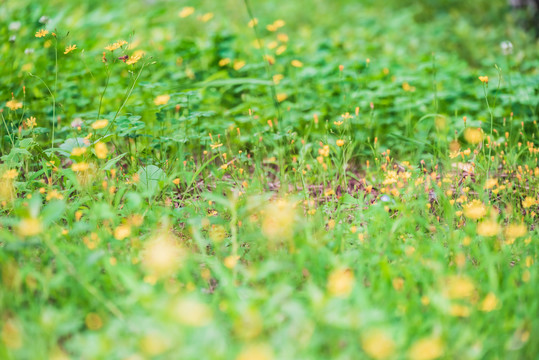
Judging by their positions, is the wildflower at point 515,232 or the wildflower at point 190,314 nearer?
the wildflower at point 190,314

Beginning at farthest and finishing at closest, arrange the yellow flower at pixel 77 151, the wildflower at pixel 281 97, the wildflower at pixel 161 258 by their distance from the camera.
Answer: the wildflower at pixel 281 97 → the yellow flower at pixel 77 151 → the wildflower at pixel 161 258

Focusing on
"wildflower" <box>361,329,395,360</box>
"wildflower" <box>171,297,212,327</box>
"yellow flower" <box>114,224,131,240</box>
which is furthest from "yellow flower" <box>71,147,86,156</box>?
"wildflower" <box>361,329,395,360</box>

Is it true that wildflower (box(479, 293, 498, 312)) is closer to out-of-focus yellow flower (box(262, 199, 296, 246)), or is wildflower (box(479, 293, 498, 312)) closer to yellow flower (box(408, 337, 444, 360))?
yellow flower (box(408, 337, 444, 360))

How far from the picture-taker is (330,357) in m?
1.11

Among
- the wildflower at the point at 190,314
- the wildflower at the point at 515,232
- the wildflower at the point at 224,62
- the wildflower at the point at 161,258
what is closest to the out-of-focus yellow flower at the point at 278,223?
the wildflower at the point at 161,258

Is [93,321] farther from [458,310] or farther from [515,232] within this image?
[515,232]

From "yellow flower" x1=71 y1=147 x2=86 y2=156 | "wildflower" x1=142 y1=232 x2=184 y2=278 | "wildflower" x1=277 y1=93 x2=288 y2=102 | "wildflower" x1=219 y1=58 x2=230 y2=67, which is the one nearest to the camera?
"wildflower" x1=142 y1=232 x2=184 y2=278

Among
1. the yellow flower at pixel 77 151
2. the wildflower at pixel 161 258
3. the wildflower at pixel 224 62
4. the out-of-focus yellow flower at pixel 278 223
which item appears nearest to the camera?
the wildflower at pixel 161 258

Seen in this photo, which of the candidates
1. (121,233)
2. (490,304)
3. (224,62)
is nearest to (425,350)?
(490,304)

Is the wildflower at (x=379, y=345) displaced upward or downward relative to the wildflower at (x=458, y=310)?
upward

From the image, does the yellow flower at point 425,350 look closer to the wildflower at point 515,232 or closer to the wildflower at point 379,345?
the wildflower at point 379,345

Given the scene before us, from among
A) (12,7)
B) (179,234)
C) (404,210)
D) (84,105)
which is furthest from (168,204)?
(12,7)

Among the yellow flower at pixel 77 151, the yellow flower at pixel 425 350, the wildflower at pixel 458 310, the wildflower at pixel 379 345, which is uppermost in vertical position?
the yellow flower at pixel 77 151

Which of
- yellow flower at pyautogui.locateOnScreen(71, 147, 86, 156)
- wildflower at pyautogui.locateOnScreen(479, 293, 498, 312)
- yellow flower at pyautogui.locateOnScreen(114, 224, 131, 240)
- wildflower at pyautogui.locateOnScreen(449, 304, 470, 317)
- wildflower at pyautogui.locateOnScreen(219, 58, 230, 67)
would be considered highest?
yellow flower at pyautogui.locateOnScreen(71, 147, 86, 156)
